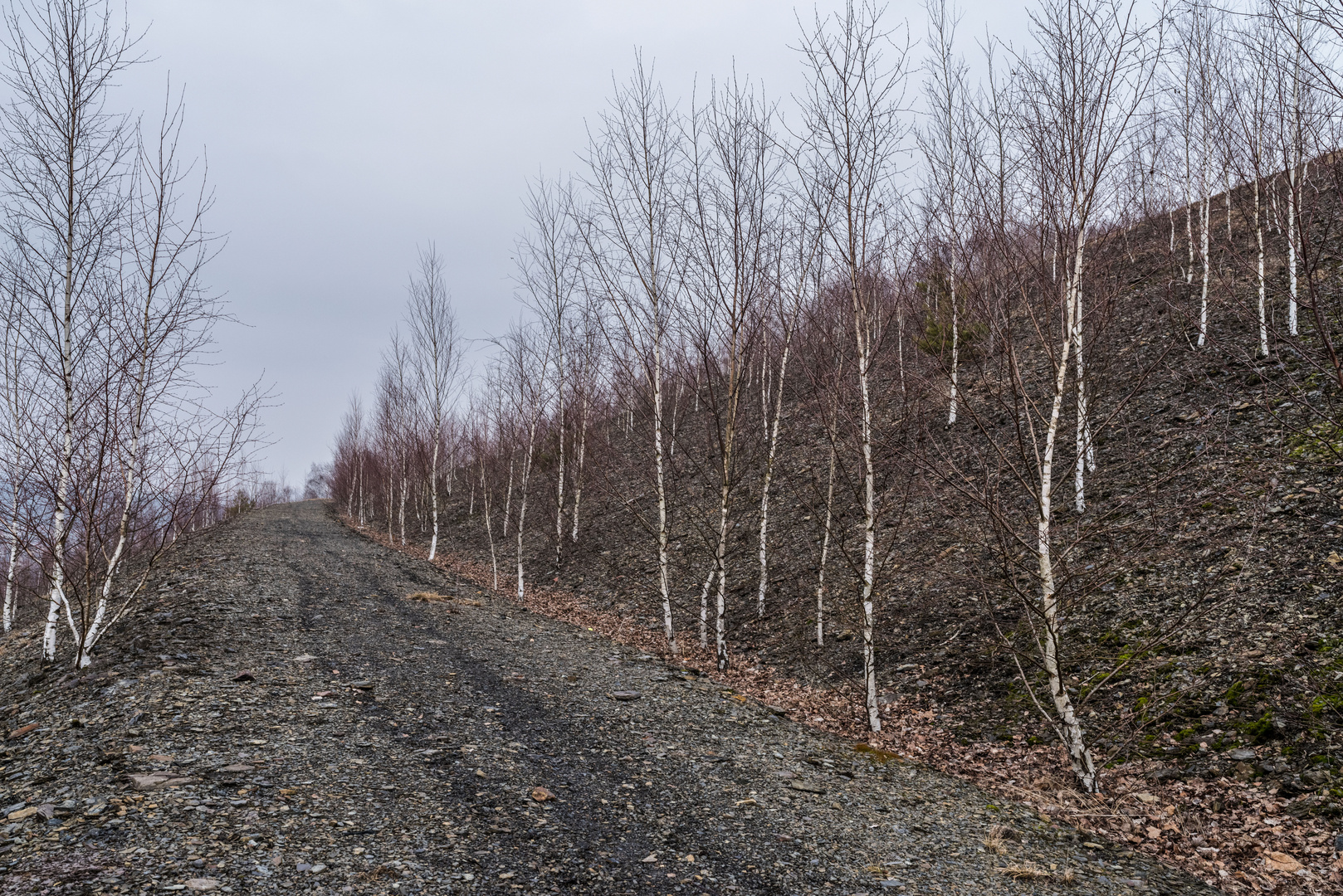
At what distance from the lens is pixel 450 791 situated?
16.2 ft

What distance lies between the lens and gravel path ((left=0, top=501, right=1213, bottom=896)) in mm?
3865

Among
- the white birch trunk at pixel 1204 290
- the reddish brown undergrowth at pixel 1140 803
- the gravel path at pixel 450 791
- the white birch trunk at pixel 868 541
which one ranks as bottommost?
the reddish brown undergrowth at pixel 1140 803

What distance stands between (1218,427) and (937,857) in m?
9.61

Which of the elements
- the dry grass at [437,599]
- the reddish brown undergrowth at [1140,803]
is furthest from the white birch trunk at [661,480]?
the dry grass at [437,599]

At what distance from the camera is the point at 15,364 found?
752cm

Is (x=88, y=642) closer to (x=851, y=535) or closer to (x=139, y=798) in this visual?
(x=139, y=798)

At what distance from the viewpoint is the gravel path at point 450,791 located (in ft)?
12.7

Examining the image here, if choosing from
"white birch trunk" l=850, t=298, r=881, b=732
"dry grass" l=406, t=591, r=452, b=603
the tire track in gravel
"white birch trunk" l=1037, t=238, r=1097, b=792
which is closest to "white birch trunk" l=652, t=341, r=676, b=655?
the tire track in gravel

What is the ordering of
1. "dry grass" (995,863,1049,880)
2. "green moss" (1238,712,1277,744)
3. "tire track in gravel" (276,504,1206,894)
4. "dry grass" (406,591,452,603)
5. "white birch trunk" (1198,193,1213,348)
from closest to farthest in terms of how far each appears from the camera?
"tire track in gravel" (276,504,1206,894) < "dry grass" (995,863,1049,880) < "green moss" (1238,712,1277,744) < "white birch trunk" (1198,193,1213,348) < "dry grass" (406,591,452,603)

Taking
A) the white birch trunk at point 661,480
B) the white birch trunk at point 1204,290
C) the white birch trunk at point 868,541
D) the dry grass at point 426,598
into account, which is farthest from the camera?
the dry grass at point 426,598

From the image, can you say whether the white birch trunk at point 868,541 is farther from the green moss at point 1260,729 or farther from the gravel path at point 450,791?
the green moss at point 1260,729

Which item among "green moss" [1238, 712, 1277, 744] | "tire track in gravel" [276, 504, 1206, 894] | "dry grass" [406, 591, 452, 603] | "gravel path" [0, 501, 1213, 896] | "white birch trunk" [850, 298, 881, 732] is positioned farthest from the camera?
"dry grass" [406, 591, 452, 603]

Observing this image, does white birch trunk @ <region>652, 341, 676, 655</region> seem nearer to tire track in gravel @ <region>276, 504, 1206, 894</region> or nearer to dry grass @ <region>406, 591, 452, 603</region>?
tire track in gravel @ <region>276, 504, 1206, 894</region>

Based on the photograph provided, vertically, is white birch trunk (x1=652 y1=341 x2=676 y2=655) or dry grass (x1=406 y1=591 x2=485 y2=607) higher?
white birch trunk (x1=652 y1=341 x2=676 y2=655)
